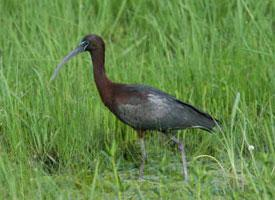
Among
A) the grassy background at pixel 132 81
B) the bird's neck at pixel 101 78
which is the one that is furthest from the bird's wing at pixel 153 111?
the grassy background at pixel 132 81

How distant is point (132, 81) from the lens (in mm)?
6996

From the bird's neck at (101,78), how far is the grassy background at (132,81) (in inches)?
6.8

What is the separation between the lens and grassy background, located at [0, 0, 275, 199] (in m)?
5.39

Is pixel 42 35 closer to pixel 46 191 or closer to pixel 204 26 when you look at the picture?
pixel 204 26

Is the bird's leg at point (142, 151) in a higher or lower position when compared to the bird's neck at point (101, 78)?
lower

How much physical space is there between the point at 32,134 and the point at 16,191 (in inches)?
46.8

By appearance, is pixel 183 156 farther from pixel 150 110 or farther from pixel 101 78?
pixel 101 78

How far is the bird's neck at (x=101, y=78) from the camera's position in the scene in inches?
251

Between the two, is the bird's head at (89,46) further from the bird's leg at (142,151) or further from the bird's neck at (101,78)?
the bird's leg at (142,151)

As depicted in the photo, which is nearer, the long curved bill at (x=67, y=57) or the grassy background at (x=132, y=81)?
the grassy background at (x=132, y=81)

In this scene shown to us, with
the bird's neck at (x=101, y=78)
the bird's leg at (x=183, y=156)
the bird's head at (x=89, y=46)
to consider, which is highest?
the bird's head at (x=89, y=46)

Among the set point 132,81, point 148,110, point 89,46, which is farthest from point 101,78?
point 132,81

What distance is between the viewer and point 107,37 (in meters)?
8.22

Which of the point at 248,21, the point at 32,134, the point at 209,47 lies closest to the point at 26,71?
the point at 32,134
